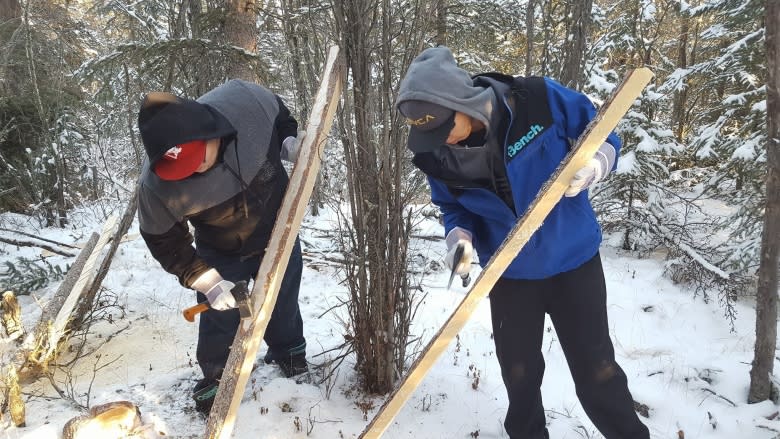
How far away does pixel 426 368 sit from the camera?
173cm

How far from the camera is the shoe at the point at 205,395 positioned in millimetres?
2582

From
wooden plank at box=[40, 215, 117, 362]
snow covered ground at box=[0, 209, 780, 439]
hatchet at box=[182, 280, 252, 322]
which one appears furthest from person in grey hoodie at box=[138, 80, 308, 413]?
wooden plank at box=[40, 215, 117, 362]

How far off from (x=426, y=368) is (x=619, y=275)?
4.22 m

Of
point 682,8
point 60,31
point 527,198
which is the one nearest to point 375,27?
point 527,198

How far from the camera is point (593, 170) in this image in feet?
5.13

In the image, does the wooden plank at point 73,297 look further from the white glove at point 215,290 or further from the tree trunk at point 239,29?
the tree trunk at point 239,29

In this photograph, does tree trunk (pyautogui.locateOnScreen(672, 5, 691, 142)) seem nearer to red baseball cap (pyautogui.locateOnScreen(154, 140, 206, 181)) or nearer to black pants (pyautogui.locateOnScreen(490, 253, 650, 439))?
black pants (pyautogui.locateOnScreen(490, 253, 650, 439))

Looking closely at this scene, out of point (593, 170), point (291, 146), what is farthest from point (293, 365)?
point (593, 170)

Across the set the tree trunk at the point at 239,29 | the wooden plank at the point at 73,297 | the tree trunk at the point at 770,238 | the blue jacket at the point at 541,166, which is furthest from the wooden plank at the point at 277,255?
the tree trunk at the point at 239,29

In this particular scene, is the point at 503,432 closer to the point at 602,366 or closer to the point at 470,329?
the point at 602,366

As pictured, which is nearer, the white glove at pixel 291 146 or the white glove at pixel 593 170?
the white glove at pixel 593 170

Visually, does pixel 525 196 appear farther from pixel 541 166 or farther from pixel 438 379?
pixel 438 379

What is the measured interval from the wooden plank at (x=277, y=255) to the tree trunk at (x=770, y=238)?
7.00 ft

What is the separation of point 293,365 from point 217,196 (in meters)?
1.26
